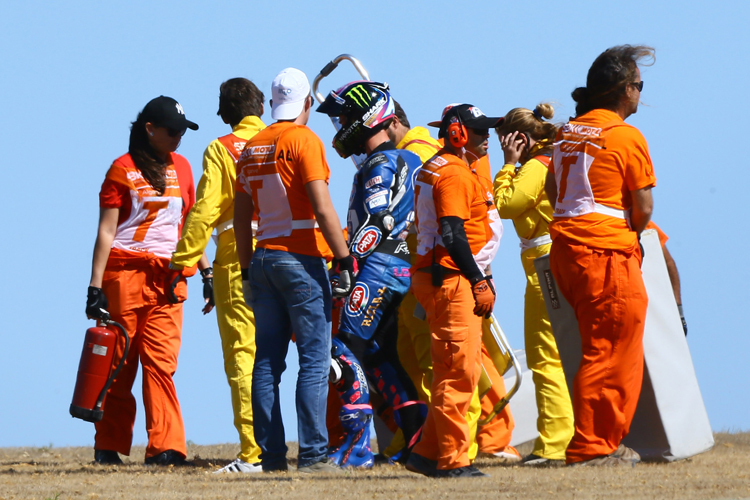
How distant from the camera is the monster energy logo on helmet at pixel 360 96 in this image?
5785mm

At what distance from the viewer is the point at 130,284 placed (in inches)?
249

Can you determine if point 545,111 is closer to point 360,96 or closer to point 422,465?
point 360,96

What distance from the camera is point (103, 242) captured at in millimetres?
6250

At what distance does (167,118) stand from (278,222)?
4.87 feet

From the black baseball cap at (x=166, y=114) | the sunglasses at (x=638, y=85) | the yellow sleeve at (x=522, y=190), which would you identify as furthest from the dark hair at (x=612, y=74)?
the black baseball cap at (x=166, y=114)

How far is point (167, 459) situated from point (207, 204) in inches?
61.0

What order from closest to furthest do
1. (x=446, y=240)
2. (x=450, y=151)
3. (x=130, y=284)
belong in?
(x=446, y=240) → (x=450, y=151) → (x=130, y=284)

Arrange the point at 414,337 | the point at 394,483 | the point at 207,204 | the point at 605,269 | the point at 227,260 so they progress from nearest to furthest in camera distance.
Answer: the point at 394,483 < the point at 605,269 < the point at 207,204 < the point at 227,260 < the point at 414,337

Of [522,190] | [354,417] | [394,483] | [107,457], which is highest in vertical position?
[522,190]

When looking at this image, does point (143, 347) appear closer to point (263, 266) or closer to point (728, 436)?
point (263, 266)

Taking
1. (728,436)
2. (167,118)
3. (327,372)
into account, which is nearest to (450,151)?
(327,372)

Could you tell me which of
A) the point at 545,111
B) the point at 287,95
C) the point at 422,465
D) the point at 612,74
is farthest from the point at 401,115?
the point at 422,465

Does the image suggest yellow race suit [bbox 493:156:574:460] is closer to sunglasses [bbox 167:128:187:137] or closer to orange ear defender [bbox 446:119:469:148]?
orange ear defender [bbox 446:119:469:148]

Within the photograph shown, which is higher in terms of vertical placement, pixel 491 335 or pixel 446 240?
pixel 446 240
